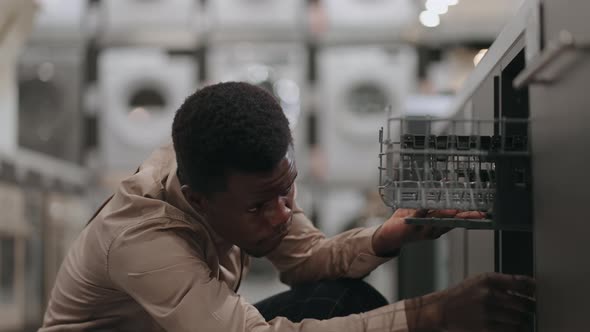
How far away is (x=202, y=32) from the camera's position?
15.7ft

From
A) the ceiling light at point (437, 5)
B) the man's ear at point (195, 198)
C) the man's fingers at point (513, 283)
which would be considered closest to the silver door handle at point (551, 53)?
the man's fingers at point (513, 283)

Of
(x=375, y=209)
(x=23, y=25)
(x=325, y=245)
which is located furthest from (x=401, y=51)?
(x=325, y=245)

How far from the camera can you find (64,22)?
4.77m

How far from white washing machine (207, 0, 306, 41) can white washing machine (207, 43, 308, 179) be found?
0.07 metres

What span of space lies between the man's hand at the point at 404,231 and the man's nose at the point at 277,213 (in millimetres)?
196

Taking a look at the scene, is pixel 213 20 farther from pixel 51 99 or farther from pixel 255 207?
pixel 255 207

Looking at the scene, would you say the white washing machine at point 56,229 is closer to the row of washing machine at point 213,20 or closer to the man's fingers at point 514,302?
the row of washing machine at point 213,20

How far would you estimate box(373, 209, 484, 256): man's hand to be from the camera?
1.09m

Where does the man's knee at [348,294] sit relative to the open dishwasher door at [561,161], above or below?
below

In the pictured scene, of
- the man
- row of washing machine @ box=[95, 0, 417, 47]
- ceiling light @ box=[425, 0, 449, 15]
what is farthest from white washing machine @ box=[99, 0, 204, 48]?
the man

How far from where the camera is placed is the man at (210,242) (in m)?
0.99

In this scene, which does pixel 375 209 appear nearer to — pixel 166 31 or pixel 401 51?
pixel 401 51

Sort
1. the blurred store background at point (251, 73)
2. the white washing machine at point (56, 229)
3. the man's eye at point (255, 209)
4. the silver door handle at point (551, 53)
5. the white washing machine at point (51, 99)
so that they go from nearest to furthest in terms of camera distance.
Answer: the silver door handle at point (551, 53) < the man's eye at point (255, 209) < the white washing machine at point (56, 229) < the blurred store background at point (251, 73) < the white washing machine at point (51, 99)

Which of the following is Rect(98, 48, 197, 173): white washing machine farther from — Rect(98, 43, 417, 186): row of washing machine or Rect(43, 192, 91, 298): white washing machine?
Rect(43, 192, 91, 298): white washing machine
